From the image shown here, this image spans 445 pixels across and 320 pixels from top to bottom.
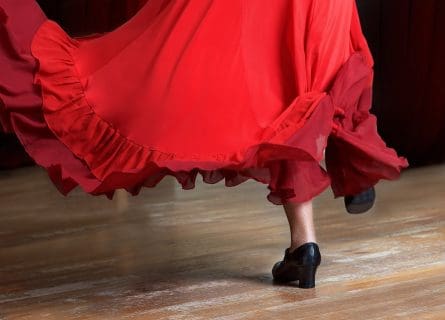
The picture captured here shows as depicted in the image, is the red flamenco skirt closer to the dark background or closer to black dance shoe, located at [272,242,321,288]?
black dance shoe, located at [272,242,321,288]

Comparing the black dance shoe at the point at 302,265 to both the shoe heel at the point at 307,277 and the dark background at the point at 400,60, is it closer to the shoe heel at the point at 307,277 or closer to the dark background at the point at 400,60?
the shoe heel at the point at 307,277

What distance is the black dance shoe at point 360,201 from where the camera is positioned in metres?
2.16

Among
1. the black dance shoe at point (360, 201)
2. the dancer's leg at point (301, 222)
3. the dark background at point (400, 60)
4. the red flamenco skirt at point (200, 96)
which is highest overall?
the red flamenco skirt at point (200, 96)

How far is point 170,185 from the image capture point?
332 centimetres

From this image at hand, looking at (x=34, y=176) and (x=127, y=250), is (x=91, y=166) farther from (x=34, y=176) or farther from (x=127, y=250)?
(x=34, y=176)

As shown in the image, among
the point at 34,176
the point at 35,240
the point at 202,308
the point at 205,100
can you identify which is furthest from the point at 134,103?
the point at 34,176

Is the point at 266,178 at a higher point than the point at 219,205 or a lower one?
higher

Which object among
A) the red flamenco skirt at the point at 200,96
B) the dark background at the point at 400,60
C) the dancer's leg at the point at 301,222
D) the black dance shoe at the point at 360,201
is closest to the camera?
the red flamenco skirt at the point at 200,96

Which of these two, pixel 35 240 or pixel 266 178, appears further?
pixel 35 240

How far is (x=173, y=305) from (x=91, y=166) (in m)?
0.33

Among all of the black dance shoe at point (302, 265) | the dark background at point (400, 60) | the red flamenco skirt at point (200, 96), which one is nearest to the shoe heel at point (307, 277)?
the black dance shoe at point (302, 265)

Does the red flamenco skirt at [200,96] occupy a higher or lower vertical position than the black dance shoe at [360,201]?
higher

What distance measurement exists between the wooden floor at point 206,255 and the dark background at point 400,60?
36cm

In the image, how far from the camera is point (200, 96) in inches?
76.4
